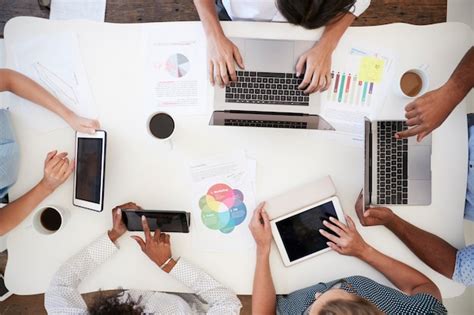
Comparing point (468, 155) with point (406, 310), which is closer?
point (406, 310)

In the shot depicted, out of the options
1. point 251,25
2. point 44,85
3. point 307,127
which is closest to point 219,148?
point 307,127

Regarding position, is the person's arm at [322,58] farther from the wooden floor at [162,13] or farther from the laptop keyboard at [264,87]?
the wooden floor at [162,13]

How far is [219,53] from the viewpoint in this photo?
3.89ft

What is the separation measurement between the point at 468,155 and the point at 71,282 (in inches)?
50.7

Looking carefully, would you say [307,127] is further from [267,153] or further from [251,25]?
[251,25]

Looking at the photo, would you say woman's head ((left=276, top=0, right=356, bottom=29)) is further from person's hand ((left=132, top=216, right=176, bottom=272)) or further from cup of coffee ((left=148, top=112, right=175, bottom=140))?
person's hand ((left=132, top=216, right=176, bottom=272))

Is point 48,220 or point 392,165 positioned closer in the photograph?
point 392,165

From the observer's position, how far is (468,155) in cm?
122

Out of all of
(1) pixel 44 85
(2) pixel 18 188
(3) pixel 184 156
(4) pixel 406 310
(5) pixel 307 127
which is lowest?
(4) pixel 406 310

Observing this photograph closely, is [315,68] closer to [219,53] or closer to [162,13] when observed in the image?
[219,53]

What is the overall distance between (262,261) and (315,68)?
60cm

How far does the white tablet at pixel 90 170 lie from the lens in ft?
3.94

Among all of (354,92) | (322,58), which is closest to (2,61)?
(322,58)

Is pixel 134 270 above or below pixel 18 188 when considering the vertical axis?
below
